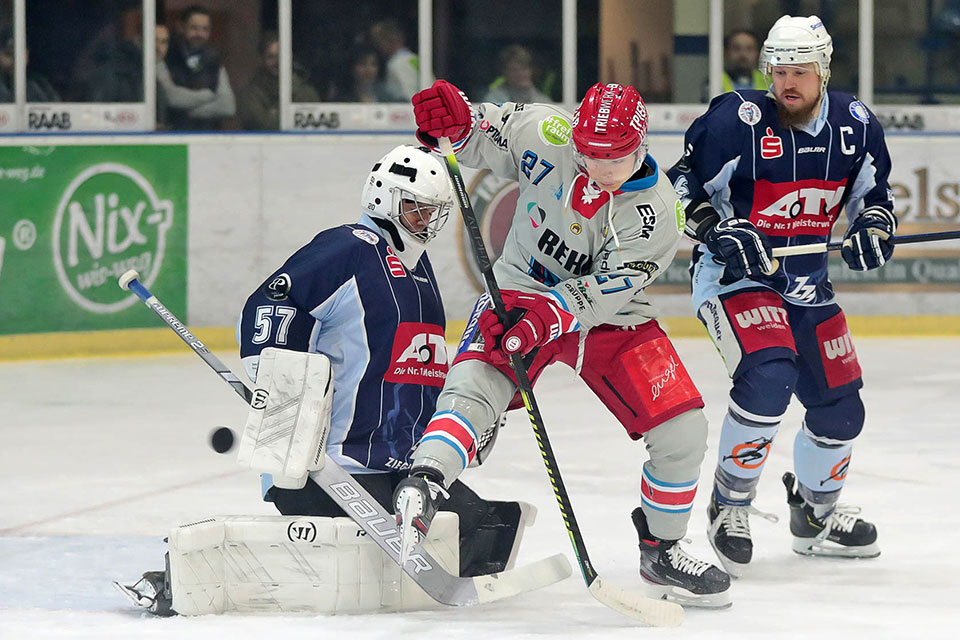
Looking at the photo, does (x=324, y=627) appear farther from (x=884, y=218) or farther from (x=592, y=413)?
(x=592, y=413)

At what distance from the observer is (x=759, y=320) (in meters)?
3.47

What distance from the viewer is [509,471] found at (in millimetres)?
4539

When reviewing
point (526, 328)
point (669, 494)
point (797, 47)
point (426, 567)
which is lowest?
point (426, 567)

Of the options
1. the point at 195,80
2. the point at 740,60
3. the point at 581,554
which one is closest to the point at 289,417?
the point at 581,554

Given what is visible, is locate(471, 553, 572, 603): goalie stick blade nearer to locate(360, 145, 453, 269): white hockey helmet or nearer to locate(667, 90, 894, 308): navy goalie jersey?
locate(360, 145, 453, 269): white hockey helmet

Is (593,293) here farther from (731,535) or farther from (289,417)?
(731,535)

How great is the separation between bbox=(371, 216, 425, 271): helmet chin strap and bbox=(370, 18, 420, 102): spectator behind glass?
14.3 feet

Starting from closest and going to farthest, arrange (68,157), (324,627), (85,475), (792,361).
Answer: (324,627) < (792,361) < (85,475) < (68,157)

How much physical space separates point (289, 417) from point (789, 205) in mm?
1287

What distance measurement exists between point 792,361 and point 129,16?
461 cm

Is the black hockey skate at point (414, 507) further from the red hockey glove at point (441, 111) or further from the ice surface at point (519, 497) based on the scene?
the red hockey glove at point (441, 111)

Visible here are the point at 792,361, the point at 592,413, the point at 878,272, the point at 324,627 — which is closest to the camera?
the point at 324,627

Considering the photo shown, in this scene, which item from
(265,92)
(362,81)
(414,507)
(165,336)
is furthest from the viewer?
(362,81)

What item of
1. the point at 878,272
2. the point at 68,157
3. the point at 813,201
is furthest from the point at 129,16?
the point at 813,201
